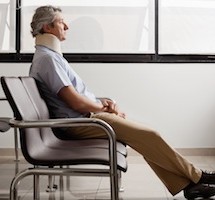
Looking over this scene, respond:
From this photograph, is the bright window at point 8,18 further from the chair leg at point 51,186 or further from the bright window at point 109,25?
the chair leg at point 51,186

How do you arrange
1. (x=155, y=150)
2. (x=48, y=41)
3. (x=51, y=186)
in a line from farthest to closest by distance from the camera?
(x=51, y=186)
(x=48, y=41)
(x=155, y=150)

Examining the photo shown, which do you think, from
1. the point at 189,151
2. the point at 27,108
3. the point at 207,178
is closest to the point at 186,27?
the point at 189,151

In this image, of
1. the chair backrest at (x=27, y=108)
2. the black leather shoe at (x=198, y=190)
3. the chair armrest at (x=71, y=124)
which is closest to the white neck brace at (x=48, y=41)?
the chair backrest at (x=27, y=108)

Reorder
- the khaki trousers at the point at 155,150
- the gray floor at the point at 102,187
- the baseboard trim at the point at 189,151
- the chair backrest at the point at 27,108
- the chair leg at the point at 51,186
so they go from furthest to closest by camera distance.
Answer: the baseboard trim at the point at 189,151 < the chair leg at the point at 51,186 < the gray floor at the point at 102,187 < the khaki trousers at the point at 155,150 < the chair backrest at the point at 27,108

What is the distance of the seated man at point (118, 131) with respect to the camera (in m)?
2.27

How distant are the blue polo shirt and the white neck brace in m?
0.03

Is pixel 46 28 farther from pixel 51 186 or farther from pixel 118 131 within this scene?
pixel 51 186

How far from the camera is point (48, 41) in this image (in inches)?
103

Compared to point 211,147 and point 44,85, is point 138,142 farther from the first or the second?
point 211,147

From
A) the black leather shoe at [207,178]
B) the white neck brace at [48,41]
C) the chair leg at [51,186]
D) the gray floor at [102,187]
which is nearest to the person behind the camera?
the black leather shoe at [207,178]

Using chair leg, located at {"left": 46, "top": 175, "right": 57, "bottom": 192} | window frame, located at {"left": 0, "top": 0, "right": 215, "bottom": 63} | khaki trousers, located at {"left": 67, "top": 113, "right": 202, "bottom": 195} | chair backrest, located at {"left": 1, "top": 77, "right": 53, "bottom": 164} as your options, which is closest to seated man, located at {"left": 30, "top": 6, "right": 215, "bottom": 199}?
khaki trousers, located at {"left": 67, "top": 113, "right": 202, "bottom": 195}

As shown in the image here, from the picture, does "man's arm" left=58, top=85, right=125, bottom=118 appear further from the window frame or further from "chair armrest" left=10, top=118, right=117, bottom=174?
the window frame

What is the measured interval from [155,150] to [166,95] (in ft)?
7.01

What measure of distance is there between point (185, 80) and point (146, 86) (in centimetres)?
39
